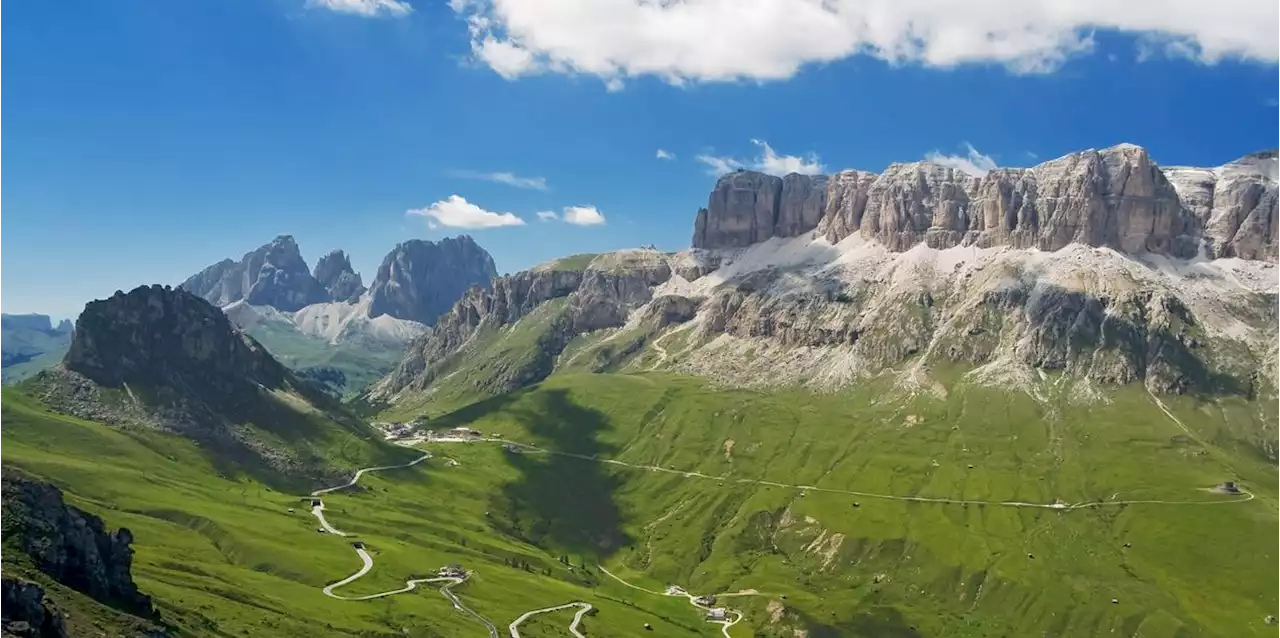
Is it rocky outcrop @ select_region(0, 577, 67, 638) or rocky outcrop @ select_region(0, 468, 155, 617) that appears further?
rocky outcrop @ select_region(0, 468, 155, 617)

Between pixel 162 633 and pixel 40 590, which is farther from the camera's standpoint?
pixel 162 633

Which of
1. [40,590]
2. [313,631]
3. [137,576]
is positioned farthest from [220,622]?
[40,590]

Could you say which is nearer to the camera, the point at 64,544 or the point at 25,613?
the point at 25,613

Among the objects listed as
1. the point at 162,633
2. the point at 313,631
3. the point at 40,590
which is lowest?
the point at 313,631

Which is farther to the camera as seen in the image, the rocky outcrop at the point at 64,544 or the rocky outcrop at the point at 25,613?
the rocky outcrop at the point at 64,544

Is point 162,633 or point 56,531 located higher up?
point 56,531

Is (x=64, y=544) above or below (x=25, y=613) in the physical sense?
above

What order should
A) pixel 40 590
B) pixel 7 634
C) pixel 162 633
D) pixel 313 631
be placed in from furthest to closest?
pixel 313 631, pixel 162 633, pixel 40 590, pixel 7 634

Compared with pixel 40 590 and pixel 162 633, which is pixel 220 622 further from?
pixel 40 590
